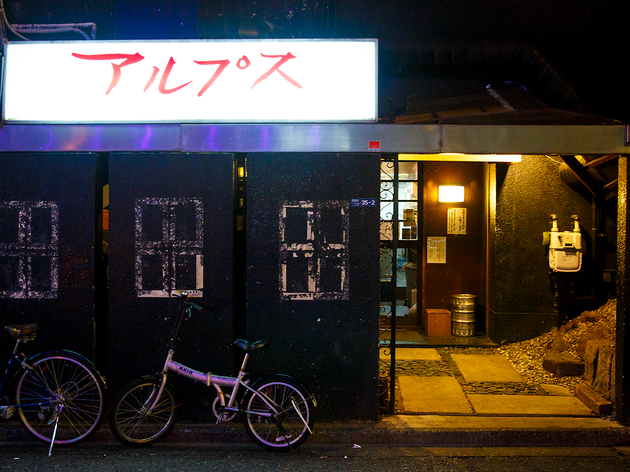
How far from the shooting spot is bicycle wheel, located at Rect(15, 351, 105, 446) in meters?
5.01

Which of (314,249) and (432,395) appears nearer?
(314,249)

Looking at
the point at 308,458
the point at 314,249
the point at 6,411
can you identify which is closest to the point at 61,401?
the point at 6,411

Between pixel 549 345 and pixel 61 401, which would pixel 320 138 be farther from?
pixel 549 345

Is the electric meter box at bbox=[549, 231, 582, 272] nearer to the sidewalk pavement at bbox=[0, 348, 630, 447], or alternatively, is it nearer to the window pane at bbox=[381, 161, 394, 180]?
the sidewalk pavement at bbox=[0, 348, 630, 447]

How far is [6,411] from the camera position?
4.94 m

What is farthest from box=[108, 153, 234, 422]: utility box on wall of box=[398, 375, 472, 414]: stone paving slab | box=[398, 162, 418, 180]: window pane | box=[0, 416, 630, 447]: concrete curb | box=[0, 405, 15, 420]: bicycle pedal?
box=[398, 162, 418, 180]: window pane

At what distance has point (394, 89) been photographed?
666 cm

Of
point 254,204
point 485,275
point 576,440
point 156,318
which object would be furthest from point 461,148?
point 485,275

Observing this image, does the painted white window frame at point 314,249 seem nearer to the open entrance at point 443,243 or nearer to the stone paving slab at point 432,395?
the stone paving slab at point 432,395

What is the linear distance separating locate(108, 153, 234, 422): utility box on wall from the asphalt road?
2.47 feet

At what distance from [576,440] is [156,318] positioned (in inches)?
200

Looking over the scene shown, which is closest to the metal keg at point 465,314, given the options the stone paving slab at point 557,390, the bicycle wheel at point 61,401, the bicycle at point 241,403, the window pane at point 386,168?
the stone paving slab at point 557,390

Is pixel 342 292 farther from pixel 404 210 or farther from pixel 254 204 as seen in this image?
pixel 404 210

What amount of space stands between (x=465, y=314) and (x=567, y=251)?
7.73ft
